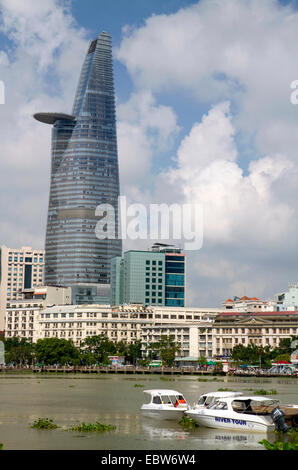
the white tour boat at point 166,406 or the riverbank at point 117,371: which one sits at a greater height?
the white tour boat at point 166,406

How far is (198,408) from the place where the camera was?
5059cm

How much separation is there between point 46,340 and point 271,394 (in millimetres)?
113456

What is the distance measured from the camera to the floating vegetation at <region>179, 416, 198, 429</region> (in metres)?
49.1

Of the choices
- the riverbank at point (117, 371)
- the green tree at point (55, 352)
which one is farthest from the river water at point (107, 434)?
the green tree at point (55, 352)

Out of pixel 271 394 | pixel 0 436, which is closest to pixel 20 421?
pixel 0 436

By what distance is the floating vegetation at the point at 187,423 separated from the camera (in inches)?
1935

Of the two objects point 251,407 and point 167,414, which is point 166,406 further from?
point 251,407

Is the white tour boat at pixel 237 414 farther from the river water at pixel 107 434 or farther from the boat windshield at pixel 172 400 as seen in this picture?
the boat windshield at pixel 172 400

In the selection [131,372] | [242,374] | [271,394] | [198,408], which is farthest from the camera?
[131,372]

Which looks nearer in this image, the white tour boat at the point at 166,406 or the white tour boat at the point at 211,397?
the white tour boat at the point at 211,397

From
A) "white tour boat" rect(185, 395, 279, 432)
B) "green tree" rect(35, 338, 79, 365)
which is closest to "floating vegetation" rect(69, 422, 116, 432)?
"white tour boat" rect(185, 395, 279, 432)

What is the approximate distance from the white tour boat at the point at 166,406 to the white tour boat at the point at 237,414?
354 cm

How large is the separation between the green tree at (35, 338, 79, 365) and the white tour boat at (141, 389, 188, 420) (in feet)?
432
